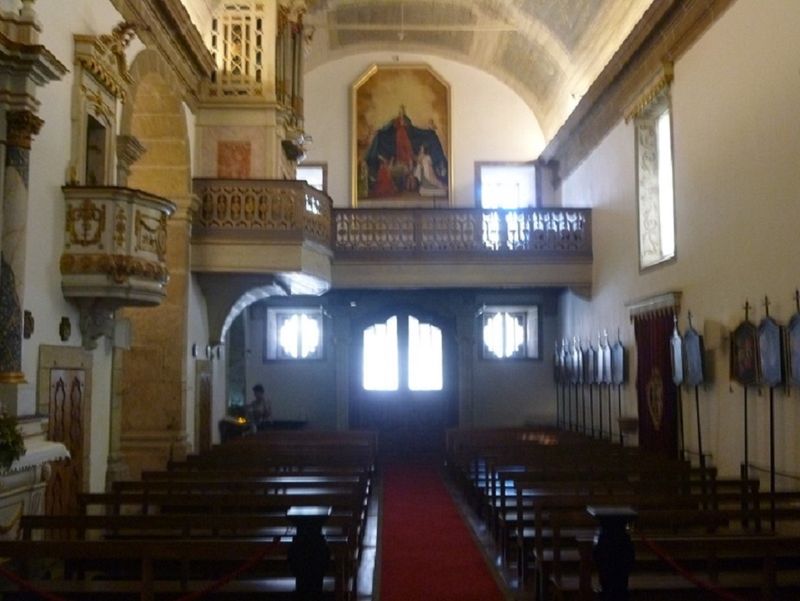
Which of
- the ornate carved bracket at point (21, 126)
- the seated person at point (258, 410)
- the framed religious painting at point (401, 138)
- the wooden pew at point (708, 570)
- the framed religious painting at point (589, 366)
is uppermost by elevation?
the framed religious painting at point (401, 138)

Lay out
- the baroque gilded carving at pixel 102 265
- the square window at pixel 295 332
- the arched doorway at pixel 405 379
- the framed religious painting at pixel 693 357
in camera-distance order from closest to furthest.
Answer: the baroque gilded carving at pixel 102 265, the framed religious painting at pixel 693 357, the arched doorway at pixel 405 379, the square window at pixel 295 332

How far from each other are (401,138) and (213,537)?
53.5ft

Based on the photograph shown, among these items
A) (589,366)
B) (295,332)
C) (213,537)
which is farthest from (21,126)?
(295,332)

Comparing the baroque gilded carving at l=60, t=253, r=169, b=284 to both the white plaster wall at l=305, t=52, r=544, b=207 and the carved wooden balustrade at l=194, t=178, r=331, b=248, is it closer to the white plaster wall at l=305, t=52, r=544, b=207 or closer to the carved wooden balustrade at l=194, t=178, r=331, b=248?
the carved wooden balustrade at l=194, t=178, r=331, b=248

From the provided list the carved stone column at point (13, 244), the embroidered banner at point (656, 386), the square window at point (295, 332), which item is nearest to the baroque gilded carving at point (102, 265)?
the carved stone column at point (13, 244)

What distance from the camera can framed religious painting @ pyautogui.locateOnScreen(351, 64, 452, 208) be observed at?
22.6 m

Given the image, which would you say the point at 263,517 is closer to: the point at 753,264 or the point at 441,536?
the point at 441,536

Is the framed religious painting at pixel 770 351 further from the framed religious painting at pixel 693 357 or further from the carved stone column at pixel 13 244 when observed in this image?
the carved stone column at pixel 13 244

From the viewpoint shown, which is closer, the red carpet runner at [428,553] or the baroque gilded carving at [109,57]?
the red carpet runner at [428,553]

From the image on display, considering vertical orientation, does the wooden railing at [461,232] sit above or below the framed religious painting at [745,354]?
above

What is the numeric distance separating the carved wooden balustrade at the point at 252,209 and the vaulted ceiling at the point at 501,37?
20.5 feet

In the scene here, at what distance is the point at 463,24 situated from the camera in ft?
69.8

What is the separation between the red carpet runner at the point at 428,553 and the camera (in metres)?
8.45

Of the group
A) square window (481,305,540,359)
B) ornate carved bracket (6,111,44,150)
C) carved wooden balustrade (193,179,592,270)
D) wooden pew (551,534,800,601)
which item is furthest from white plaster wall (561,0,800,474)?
ornate carved bracket (6,111,44,150)
